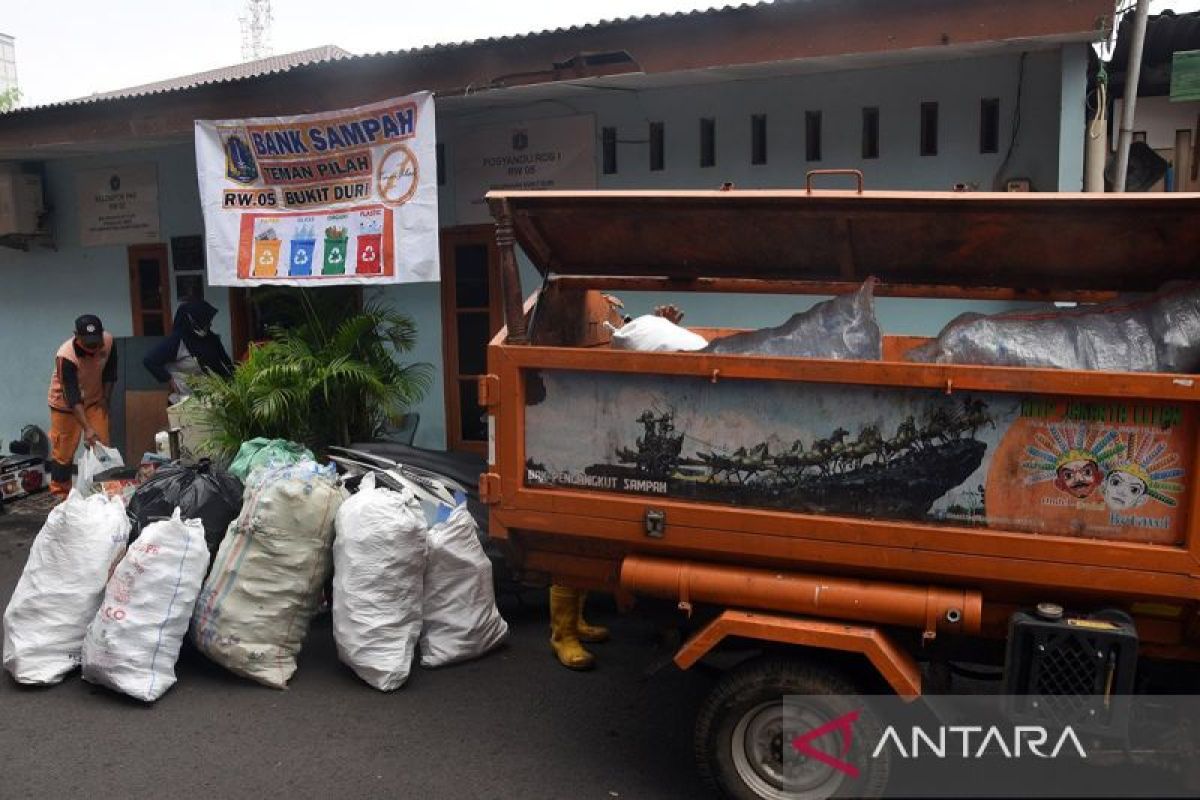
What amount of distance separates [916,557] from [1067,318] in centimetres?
93

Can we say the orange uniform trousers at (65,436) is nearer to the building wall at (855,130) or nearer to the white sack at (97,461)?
the white sack at (97,461)

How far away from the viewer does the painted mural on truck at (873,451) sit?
2.88 metres

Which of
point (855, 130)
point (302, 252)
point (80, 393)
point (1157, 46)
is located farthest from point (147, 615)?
point (1157, 46)

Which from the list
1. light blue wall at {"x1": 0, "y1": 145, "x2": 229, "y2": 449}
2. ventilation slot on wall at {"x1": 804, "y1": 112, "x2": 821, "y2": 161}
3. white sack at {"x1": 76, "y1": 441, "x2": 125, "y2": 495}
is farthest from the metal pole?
light blue wall at {"x1": 0, "y1": 145, "x2": 229, "y2": 449}

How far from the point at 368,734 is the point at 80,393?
4860 millimetres

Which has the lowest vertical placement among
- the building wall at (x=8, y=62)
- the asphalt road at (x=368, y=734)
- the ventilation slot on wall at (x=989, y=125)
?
the asphalt road at (x=368, y=734)

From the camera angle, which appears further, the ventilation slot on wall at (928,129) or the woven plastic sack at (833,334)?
the ventilation slot on wall at (928,129)

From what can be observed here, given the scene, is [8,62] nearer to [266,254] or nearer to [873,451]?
[266,254]

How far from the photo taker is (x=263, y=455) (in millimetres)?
5438

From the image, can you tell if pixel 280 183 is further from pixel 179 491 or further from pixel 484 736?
pixel 484 736

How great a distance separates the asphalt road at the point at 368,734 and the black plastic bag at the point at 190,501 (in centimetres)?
65

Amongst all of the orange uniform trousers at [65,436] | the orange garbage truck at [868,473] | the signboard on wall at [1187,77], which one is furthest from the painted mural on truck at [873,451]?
the orange uniform trousers at [65,436]

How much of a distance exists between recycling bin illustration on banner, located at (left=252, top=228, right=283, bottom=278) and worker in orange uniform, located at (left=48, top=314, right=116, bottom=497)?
5.35 feet

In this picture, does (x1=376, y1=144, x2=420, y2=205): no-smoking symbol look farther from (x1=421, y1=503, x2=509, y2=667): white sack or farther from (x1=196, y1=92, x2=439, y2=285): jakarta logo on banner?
(x1=421, y1=503, x2=509, y2=667): white sack
